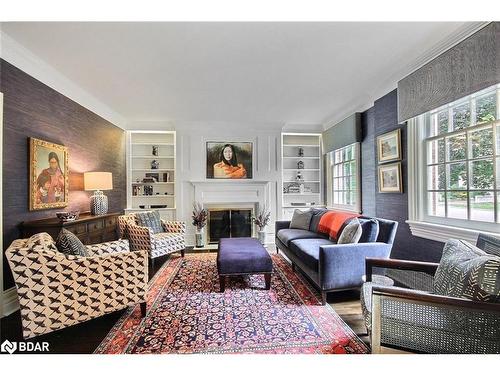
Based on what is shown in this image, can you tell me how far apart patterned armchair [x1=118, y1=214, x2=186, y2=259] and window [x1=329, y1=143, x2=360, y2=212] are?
3058mm

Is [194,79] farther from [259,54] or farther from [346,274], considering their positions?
[346,274]

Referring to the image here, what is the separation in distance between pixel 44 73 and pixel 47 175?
1.14m

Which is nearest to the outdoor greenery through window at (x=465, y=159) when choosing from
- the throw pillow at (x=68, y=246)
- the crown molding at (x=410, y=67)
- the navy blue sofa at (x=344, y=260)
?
the crown molding at (x=410, y=67)

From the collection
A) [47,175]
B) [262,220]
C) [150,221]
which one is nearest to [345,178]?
[262,220]

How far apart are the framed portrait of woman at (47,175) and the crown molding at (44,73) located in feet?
2.36

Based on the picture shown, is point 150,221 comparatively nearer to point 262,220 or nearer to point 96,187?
point 96,187

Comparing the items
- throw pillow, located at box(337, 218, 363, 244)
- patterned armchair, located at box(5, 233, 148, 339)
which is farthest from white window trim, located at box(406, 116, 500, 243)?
patterned armchair, located at box(5, 233, 148, 339)

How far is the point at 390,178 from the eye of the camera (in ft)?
10.2

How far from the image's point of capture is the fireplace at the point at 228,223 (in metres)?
4.99

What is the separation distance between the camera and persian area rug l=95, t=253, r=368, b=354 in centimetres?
173

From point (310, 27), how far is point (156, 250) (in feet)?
11.0

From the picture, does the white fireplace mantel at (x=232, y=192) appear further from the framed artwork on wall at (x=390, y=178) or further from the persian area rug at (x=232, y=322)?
the framed artwork on wall at (x=390, y=178)

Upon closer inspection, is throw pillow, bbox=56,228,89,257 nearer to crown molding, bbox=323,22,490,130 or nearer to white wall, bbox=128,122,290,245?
→ white wall, bbox=128,122,290,245

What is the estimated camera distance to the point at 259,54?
97.2 inches
